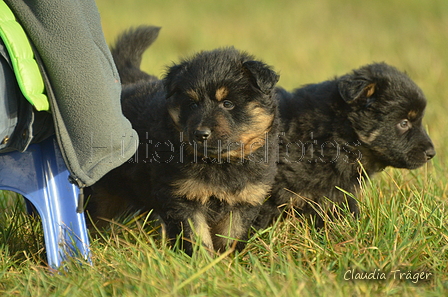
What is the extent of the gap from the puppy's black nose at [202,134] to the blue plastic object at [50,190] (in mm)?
603

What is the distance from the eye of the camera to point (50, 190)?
2.43 metres

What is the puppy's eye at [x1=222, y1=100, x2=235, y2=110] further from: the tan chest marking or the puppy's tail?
the puppy's tail

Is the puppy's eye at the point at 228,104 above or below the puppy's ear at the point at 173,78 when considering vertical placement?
below

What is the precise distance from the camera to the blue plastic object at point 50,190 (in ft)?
7.94

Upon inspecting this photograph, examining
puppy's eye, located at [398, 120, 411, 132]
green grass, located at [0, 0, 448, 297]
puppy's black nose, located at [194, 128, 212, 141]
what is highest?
puppy's black nose, located at [194, 128, 212, 141]

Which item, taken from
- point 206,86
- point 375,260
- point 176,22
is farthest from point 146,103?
point 176,22

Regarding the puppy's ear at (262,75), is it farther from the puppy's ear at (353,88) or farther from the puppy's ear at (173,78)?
the puppy's ear at (353,88)

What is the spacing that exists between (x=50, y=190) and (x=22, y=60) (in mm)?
624

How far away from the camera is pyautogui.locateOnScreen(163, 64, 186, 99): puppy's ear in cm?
280

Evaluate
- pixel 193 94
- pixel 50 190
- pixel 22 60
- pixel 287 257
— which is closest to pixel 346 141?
pixel 193 94

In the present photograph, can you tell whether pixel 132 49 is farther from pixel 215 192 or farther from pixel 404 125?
pixel 404 125

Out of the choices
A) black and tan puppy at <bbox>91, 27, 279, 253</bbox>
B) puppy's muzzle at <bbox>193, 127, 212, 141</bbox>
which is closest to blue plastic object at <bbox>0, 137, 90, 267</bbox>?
black and tan puppy at <bbox>91, 27, 279, 253</bbox>

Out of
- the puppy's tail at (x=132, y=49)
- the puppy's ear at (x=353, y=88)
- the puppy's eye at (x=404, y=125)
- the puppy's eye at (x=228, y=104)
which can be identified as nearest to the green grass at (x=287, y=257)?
the puppy's eye at (x=404, y=125)

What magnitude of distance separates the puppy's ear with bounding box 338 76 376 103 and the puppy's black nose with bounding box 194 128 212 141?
0.89 metres
